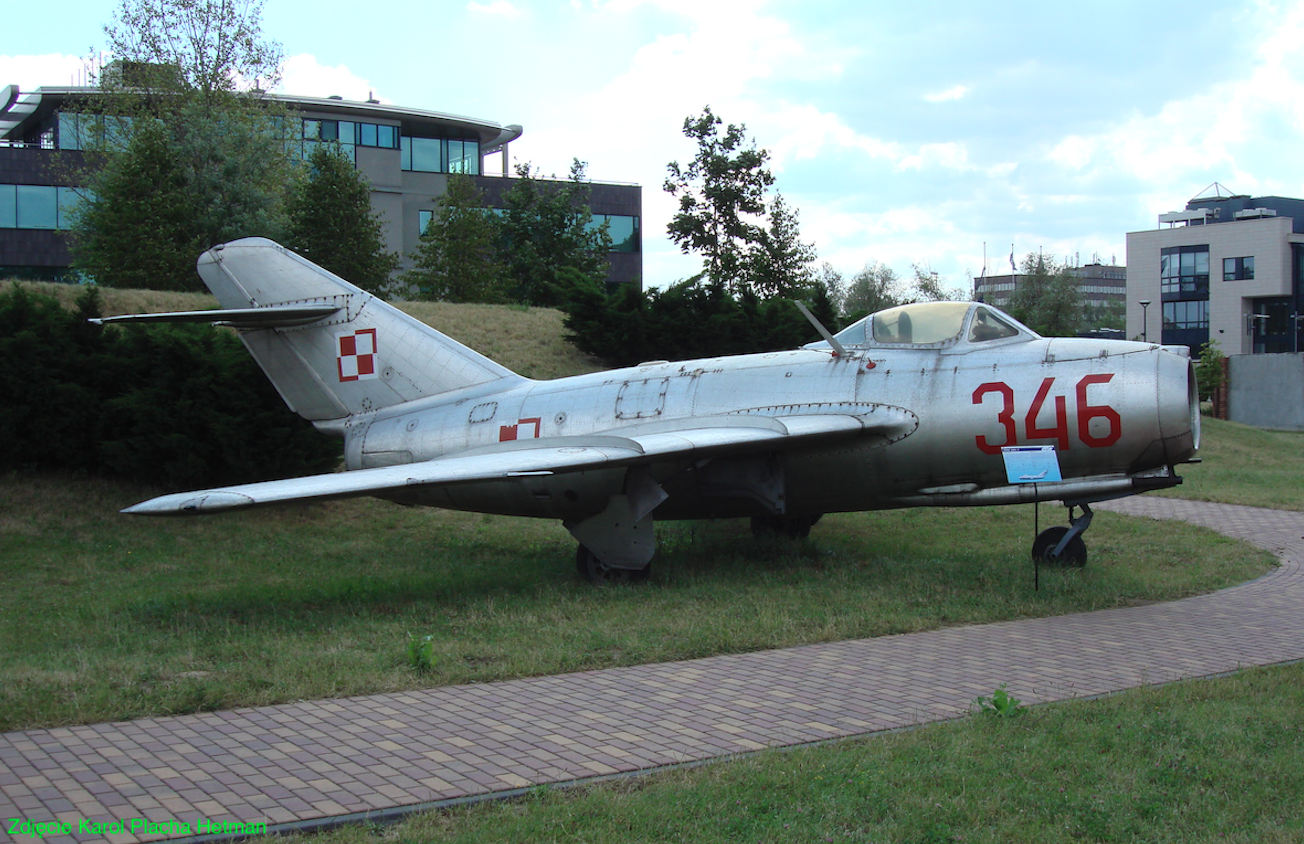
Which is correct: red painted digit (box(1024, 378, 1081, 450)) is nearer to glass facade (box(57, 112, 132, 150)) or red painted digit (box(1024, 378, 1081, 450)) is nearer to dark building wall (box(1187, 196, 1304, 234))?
glass facade (box(57, 112, 132, 150))

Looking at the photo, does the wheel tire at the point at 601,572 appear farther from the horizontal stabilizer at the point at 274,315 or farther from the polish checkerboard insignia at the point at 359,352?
the horizontal stabilizer at the point at 274,315

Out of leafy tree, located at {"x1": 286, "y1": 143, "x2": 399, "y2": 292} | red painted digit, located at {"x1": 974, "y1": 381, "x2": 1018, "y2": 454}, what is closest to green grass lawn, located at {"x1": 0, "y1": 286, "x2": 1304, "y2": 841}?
red painted digit, located at {"x1": 974, "y1": 381, "x2": 1018, "y2": 454}

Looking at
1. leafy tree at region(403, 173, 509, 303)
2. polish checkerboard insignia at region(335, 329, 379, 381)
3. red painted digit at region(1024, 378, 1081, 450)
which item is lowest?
red painted digit at region(1024, 378, 1081, 450)

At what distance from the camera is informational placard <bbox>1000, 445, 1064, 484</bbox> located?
31.7 feet

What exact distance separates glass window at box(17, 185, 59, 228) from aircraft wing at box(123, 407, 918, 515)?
46.3 meters

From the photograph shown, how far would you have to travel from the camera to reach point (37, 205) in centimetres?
4878

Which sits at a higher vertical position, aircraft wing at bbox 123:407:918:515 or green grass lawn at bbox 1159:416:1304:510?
aircraft wing at bbox 123:407:918:515

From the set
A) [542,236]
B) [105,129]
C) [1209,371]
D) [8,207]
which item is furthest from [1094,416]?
[8,207]

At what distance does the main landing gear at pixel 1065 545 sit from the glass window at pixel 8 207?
170 ft

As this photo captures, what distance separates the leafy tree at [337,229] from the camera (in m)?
→ 36.4

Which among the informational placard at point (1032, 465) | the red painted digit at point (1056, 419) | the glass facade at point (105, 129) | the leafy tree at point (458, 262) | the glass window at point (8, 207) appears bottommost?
the informational placard at point (1032, 465)

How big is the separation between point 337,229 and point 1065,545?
3086 cm

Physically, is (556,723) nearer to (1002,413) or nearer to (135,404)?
(1002,413)

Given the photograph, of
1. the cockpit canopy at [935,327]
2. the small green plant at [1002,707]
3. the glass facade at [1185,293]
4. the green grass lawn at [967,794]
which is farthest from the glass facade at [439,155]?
the glass facade at [1185,293]
